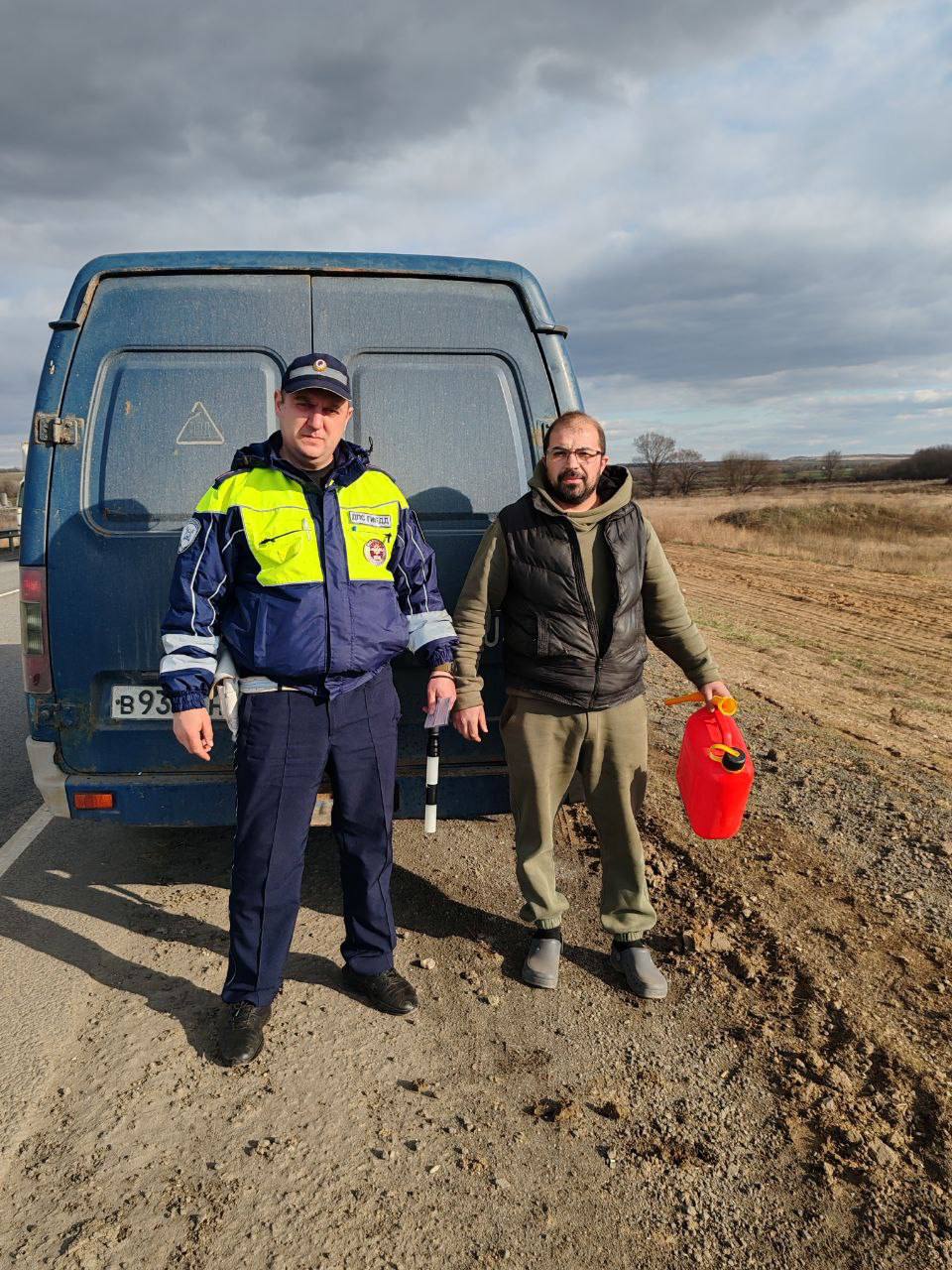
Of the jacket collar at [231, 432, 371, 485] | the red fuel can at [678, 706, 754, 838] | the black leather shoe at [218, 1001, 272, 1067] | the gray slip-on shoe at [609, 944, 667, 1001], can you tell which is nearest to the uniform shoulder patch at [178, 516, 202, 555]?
the jacket collar at [231, 432, 371, 485]

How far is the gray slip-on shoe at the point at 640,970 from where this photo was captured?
9.87 feet

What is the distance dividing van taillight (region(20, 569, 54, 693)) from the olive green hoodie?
4.84ft

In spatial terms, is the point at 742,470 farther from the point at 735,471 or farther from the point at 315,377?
the point at 315,377

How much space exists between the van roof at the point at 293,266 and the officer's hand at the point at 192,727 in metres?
1.57

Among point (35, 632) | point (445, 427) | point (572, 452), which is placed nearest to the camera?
point (572, 452)

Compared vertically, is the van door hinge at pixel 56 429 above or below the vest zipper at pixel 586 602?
above

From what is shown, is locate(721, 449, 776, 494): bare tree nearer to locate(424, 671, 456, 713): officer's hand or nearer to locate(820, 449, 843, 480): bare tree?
locate(820, 449, 843, 480): bare tree

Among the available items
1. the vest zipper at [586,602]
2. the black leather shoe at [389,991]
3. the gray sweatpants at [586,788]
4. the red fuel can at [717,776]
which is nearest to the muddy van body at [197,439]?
the gray sweatpants at [586,788]

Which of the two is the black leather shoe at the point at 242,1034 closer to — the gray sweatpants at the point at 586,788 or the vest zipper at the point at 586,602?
the gray sweatpants at the point at 586,788

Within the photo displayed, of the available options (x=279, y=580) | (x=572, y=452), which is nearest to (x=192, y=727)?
(x=279, y=580)

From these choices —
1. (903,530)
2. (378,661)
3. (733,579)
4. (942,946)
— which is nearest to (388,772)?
(378,661)

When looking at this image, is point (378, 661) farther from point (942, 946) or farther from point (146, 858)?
point (942, 946)

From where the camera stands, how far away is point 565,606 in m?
3.02

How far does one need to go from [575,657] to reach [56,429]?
2.02m
